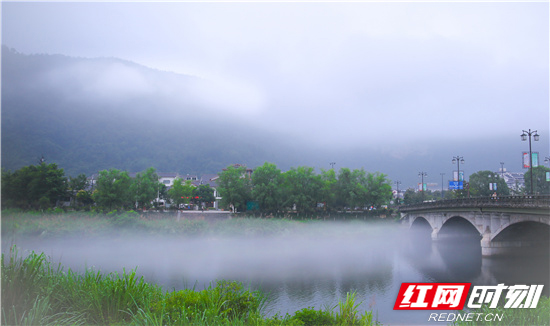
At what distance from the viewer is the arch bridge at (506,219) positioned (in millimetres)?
27027

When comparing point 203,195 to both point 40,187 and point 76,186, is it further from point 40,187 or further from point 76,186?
point 40,187

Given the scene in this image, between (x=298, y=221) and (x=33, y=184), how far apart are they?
34.4 metres

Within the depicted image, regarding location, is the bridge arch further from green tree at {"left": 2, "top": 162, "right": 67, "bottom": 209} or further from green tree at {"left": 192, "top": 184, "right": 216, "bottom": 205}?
green tree at {"left": 192, "top": 184, "right": 216, "bottom": 205}

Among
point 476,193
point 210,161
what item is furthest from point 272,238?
point 210,161

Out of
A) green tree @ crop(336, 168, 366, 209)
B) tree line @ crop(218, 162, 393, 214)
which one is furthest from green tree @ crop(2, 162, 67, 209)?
green tree @ crop(336, 168, 366, 209)

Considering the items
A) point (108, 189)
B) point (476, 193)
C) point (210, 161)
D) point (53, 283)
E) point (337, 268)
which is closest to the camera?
point (53, 283)

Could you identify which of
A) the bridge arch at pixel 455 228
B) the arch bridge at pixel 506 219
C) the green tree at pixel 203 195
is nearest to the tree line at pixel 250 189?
the bridge arch at pixel 455 228

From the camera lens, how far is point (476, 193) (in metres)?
74.6

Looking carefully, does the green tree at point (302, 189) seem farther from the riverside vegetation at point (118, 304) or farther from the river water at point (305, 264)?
the riverside vegetation at point (118, 304)

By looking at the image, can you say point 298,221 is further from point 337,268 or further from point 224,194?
point 337,268

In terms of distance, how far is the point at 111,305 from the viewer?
8180mm

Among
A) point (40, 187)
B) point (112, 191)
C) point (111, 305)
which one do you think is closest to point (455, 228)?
point (112, 191)

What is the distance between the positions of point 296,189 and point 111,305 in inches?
2076

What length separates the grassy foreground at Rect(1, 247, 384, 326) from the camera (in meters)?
7.59
